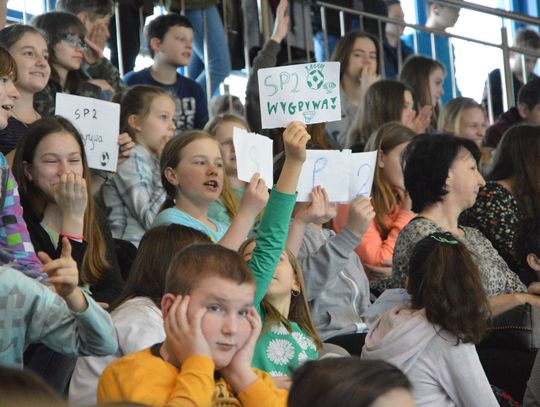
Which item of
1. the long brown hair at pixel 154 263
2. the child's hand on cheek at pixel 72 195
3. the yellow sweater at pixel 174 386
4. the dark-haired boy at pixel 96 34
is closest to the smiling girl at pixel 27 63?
the dark-haired boy at pixel 96 34

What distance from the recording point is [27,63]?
16.6ft

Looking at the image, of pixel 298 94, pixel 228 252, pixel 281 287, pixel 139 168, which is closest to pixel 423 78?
pixel 139 168

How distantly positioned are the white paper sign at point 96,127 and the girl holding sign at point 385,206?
1.26m

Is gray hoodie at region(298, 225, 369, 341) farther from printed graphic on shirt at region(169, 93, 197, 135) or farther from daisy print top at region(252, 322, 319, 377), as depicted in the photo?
printed graphic on shirt at region(169, 93, 197, 135)

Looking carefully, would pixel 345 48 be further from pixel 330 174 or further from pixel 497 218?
pixel 330 174

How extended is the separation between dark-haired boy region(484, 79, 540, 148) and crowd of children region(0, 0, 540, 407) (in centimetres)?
104

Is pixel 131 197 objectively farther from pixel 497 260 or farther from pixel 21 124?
pixel 497 260

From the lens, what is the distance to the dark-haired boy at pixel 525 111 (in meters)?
7.79

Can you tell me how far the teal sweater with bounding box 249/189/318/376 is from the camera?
3758 millimetres

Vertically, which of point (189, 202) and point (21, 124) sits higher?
point (21, 124)

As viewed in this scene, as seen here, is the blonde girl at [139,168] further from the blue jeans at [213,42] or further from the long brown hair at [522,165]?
the blue jeans at [213,42]

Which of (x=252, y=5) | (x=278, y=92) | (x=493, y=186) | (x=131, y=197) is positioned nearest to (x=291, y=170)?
(x=278, y=92)

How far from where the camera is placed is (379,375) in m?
2.31

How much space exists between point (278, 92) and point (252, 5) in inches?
129
